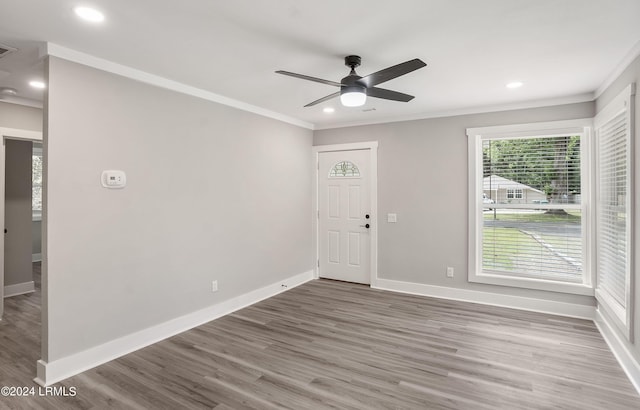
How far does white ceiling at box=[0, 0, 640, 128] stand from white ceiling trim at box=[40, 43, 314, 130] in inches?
2.6

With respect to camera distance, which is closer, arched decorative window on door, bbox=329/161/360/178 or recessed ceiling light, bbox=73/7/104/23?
recessed ceiling light, bbox=73/7/104/23

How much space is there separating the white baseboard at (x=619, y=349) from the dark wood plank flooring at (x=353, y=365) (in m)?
0.06

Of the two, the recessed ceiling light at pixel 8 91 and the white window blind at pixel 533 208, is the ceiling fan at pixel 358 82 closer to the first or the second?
the white window blind at pixel 533 208

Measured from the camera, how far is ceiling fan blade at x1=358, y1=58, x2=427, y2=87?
226 centimetres

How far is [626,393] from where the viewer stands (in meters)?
2.46

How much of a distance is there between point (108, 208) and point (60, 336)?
1024 mm

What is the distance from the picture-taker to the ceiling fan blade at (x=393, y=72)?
226 centimetres

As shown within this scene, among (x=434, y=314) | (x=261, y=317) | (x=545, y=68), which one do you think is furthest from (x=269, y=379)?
(x=545, y=68)

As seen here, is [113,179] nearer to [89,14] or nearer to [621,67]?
[89,14]

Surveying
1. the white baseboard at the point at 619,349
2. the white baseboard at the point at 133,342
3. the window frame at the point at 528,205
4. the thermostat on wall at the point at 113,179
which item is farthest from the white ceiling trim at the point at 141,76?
the white baseboard at the point at 619,349

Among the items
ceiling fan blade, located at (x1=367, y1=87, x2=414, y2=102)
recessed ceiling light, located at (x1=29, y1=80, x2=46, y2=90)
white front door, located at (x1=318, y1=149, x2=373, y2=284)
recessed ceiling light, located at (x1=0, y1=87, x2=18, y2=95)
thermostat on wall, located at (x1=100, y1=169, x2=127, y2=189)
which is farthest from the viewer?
white front door, located at (x1=318, y1=149, x2=373, y2=284)

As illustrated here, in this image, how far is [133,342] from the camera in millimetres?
3170
